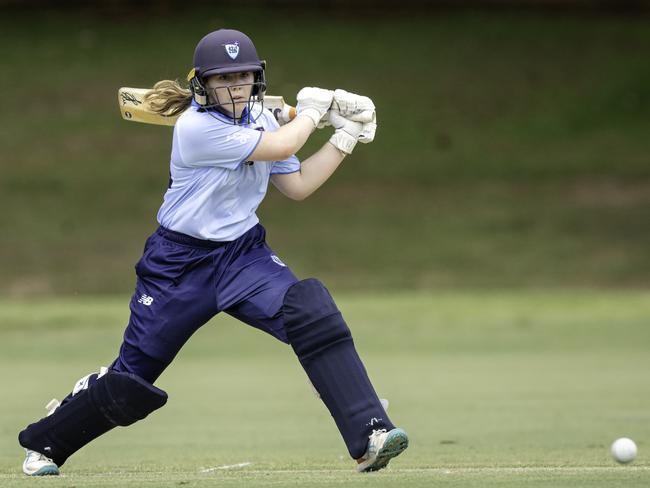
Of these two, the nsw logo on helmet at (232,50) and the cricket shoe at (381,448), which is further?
the nsw logo on helmet at (232,50)

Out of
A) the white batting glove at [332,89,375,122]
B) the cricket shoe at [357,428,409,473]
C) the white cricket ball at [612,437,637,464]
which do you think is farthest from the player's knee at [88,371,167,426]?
the white cricket ball at [612,437,637,464]

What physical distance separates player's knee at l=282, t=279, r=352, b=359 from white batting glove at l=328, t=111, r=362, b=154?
0.65 metres

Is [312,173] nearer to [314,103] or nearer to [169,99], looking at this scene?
[314,103]

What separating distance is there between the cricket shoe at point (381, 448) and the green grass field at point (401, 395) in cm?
7

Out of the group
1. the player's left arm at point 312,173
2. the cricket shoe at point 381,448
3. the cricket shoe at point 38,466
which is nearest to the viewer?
the cricket shoe at point 381,448

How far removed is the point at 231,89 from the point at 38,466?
1.59 meters

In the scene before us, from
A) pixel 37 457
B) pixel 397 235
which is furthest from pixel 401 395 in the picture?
pixel 397 235

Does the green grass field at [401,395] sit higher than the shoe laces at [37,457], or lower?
lower

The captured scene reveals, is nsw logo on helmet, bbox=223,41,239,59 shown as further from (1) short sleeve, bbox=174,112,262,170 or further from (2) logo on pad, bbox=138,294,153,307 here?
(2) logo on pad, bbox=138,294,153,307

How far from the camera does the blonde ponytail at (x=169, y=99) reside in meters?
5.24

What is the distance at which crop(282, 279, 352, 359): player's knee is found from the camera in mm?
4809

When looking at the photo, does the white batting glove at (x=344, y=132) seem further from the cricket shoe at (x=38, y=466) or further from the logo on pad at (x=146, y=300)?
the cricket shoe at (x=38, y=466)

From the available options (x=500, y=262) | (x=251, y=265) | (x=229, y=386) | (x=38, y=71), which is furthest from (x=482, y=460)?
(x=38, y=71)

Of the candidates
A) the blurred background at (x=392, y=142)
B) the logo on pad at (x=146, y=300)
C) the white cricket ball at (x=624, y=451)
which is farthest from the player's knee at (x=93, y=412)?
the blurred background at (x=392, y=142)
